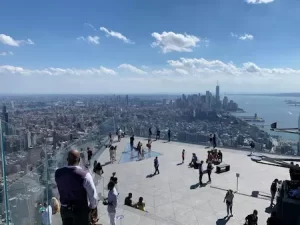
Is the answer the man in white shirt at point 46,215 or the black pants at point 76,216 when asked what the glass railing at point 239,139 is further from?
the black pants at point 76,216

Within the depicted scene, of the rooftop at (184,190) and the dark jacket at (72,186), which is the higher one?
the dark jacket at (72,186)

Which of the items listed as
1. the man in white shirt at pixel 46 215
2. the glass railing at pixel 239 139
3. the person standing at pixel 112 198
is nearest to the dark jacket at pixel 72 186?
the person standing at pixel 112 198

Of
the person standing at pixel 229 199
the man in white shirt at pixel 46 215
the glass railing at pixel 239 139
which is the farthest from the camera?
the glass railing at pixel 239 139

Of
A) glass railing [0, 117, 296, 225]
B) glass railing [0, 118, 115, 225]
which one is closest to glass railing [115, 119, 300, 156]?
glass railing [0, 117, 296, 225]

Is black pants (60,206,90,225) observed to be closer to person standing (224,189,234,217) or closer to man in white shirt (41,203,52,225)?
man in white shirt (41,203,52,225)

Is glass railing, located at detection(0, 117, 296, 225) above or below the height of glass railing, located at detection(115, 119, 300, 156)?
above

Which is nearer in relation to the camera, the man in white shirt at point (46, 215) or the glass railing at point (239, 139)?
the man in white shirt at point (46, 215)
